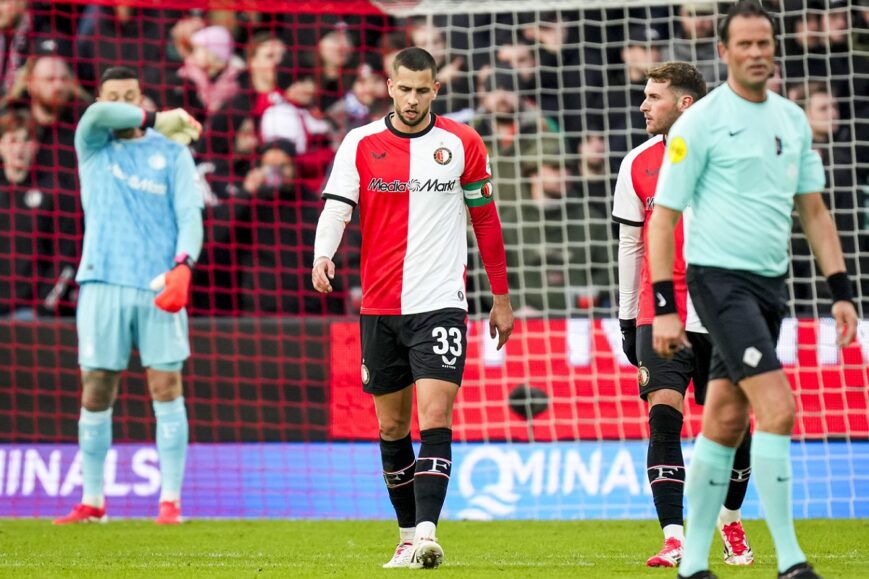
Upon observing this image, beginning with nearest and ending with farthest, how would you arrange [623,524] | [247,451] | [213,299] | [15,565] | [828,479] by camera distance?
[15,565], [623,524], [828,479], [247,451], [213,299]

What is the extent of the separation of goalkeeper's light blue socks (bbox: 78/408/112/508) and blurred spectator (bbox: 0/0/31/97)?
13.9 ft

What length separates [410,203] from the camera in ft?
20.8

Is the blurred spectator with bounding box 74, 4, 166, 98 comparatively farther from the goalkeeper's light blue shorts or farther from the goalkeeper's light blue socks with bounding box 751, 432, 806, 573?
the goalkeeper's light blue socks with bounding box 751, 432, 806, 573

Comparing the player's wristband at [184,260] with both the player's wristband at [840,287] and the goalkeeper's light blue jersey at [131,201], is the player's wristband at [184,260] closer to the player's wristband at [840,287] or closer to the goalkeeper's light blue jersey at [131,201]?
the goalkeeper's light blue jersey at [131,201]

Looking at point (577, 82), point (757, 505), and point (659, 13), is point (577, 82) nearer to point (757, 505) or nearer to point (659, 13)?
point (659, 13)

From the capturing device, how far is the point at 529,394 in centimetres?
963

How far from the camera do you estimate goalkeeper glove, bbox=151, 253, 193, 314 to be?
27.5ft

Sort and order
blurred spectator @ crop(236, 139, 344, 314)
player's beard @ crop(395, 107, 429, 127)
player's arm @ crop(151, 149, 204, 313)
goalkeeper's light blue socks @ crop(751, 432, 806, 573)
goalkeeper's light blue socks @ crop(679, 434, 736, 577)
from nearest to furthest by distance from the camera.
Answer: goalkeeper's light blue socks @ crop(751, 432, 806, 573) → goalkeeper's light blue socks @ crop(679, 434, 736, 577) → player's beard @ crop(395, 107, 429, 127) → player's arm @ crop(151, 149, 204, 313) → blurred spectator @ crop(236, 139, 344, 314)

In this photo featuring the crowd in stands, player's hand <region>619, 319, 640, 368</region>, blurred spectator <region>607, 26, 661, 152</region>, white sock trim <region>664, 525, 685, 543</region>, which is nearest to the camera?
white sock trim <region>664, 525, 685, 543</region>

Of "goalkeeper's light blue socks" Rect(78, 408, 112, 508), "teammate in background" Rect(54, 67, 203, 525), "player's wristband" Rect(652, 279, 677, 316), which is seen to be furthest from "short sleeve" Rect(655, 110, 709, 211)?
"goalkeeper's light blue socks" Rect(78, 408, 112, 508)

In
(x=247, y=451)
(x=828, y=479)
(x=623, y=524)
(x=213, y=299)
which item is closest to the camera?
(x=623, y=524)

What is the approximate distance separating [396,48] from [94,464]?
14.5ft

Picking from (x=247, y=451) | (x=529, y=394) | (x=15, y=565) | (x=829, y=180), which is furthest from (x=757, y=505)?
(x=15, y=565)

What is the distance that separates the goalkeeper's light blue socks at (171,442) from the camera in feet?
28.8
